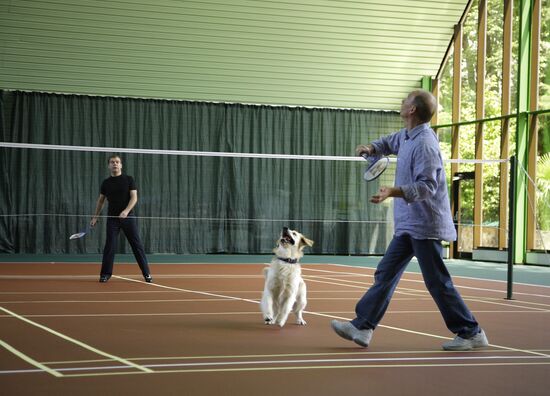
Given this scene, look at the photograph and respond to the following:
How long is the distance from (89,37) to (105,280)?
9400 mm

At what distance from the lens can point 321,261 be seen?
876 inches

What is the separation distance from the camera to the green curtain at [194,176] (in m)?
22.4

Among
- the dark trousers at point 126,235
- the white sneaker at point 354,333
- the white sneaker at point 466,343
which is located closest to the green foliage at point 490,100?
the dark trousers at point 126,235

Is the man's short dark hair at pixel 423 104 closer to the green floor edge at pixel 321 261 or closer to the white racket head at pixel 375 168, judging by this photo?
the white racket head at pixel 375 168

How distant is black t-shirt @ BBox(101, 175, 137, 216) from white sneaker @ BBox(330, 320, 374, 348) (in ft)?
22.3

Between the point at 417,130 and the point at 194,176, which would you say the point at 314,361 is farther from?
the point at 194,176

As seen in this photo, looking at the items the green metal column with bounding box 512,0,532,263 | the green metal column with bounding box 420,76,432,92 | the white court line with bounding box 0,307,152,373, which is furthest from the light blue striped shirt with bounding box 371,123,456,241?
the green metal column with bounding box 420,76,432,92

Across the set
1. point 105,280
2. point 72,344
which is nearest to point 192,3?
point 105,280

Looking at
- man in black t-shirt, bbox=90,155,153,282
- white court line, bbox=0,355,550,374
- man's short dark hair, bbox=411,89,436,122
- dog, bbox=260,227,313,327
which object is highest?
man's short dark hair, bbox=411,89,436,122

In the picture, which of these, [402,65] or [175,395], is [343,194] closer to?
[402,65]

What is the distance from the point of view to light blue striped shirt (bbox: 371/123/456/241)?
6.52 metres

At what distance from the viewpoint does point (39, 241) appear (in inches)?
864

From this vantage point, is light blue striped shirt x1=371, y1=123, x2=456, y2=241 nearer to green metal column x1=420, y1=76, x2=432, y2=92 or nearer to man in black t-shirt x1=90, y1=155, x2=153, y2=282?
man in black t-shirt x1=90, y1=155, x2=153, y2=282

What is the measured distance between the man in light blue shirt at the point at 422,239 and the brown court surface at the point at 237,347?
7.1 inches
